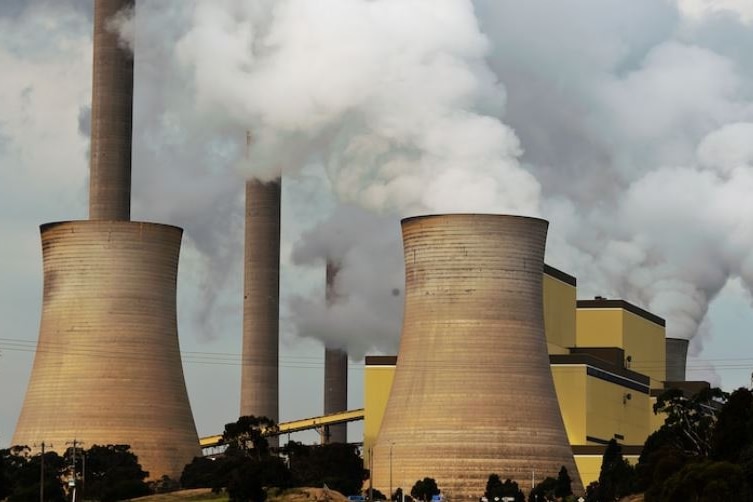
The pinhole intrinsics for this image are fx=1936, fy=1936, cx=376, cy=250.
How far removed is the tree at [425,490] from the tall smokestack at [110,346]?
1113cm

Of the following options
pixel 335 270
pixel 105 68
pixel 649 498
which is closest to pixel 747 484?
pixel 649 498

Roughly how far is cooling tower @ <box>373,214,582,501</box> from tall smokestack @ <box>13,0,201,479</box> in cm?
981

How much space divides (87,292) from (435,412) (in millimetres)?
15075

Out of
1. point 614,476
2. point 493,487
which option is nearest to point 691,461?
point 493,487

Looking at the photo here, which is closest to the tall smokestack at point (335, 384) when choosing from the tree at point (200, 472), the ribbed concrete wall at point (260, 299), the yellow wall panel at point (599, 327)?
the ribbed concrete wall at point (260, 299)

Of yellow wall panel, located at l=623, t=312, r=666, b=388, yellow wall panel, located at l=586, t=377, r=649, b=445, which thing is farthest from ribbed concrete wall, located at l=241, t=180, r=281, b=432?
yellow wall panel, located at l=623, t=312, r=666, b=388

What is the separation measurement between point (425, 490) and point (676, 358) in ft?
132

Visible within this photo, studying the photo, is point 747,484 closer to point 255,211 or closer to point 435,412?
point 435,412

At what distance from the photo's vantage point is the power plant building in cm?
8766

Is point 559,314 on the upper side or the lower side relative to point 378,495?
upper

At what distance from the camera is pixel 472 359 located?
73000mm

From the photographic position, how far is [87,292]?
7781cm

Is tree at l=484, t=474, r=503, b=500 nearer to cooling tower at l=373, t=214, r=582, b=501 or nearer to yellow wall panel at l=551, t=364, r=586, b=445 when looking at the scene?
cooling tower at l=373, t=214, r=582, b=501

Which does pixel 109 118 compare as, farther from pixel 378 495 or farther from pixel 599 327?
pixel 599 327
